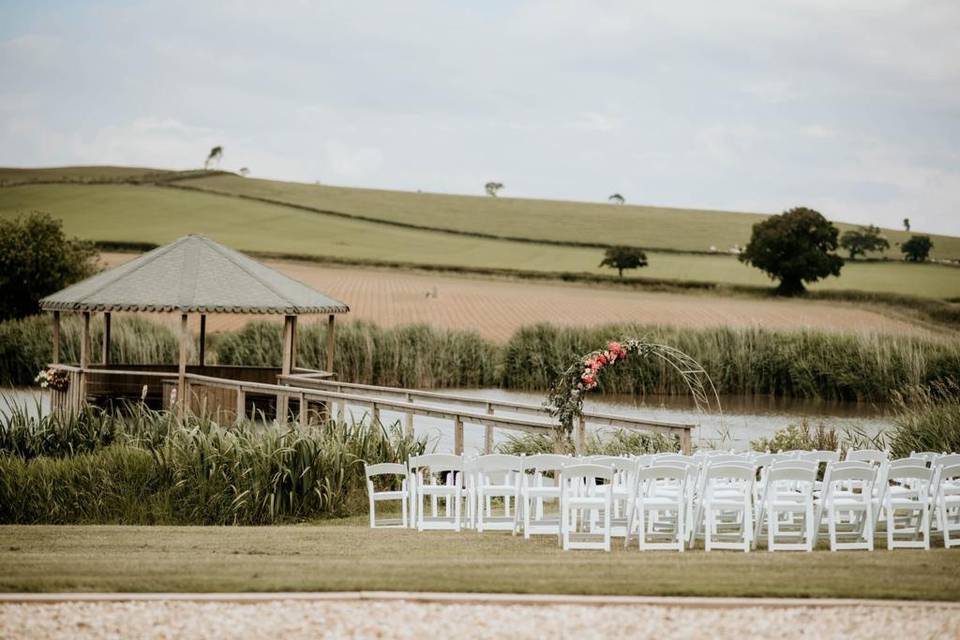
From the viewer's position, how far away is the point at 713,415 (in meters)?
34.4

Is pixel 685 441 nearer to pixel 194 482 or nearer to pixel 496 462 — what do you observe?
pixel 496 462

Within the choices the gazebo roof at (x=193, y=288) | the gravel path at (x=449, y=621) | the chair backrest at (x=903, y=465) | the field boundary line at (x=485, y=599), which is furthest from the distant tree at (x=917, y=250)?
the gravel path at (x=449, y=621)

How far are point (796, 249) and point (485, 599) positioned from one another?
229 feet

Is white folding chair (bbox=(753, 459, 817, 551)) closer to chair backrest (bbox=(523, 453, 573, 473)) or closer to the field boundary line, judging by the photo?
chair backrest (bbox=(523, 453, 573, 473))

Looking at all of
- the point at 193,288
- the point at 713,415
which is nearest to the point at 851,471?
the point at 193,288

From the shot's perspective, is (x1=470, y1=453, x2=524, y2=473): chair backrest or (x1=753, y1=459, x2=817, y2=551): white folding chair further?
(x1=470, y1=453, x2=524, y2=473): chair backrest

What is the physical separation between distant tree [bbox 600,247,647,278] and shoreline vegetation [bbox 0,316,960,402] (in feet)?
130

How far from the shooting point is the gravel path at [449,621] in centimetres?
869

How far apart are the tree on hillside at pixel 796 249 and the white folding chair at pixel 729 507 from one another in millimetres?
62685

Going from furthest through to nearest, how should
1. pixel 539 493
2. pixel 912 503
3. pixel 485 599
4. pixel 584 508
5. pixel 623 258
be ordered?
pixel 623 258, pixel 584 508, pixel 539 493, pixel 912 503, pixel 485 599

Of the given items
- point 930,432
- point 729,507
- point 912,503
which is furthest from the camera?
point 930,432

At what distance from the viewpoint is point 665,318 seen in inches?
2327

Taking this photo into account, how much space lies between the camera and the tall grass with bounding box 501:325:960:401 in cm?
3844

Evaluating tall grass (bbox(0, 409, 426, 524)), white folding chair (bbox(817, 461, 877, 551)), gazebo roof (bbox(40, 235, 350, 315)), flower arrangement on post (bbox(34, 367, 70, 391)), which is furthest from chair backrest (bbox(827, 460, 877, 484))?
flower arrangement on post (bbox(34, 367, 70, 391))
